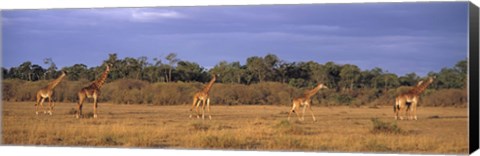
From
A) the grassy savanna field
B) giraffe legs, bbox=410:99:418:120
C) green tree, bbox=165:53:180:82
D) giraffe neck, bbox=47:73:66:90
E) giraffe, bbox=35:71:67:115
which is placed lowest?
the grassy savanna field

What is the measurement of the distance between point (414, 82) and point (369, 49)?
1111 mm

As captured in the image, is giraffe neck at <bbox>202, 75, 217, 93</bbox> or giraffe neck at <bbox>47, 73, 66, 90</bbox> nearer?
giraffe neck at <bbox>202, 75, 217, 93</bbox>

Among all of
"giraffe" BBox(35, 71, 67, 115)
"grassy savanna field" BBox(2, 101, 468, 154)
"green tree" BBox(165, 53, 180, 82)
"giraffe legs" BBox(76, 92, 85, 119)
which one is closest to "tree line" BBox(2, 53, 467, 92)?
"green tree" BBox(165, 53, 180, 82)

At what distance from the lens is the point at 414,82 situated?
22656mm

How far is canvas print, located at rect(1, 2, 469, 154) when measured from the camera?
2239 cm

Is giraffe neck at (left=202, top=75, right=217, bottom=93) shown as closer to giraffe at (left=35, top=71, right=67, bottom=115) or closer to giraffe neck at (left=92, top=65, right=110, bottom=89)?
giraffe neck at (left=92, top=65, right=110, bottom=89)

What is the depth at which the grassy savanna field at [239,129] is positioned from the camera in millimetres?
22438

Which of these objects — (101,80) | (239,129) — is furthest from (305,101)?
(101,80)

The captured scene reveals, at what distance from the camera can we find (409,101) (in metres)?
22.9

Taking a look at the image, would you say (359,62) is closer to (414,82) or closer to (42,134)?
(414,82)

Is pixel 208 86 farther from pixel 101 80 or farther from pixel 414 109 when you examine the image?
pixel 414 109

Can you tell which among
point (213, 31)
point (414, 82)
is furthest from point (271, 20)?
point (414, 82)

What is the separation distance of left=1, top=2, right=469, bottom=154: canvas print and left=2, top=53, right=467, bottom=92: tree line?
27mm

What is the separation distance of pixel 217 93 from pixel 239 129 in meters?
1.13
